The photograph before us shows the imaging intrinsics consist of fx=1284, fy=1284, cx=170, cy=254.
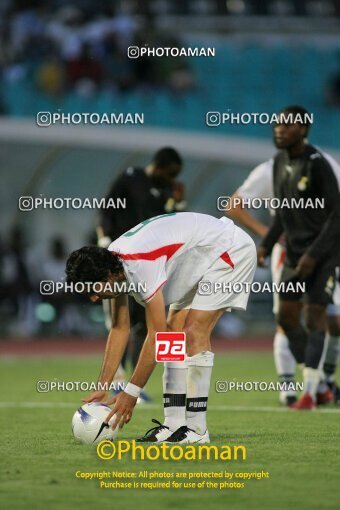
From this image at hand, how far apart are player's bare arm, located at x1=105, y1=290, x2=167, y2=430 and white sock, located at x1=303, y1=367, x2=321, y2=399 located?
9.15ft

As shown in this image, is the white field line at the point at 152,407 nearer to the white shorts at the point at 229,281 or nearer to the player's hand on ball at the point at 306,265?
the player's hand on ball at the point at 306,265

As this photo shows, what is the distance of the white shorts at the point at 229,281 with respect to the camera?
759 cm

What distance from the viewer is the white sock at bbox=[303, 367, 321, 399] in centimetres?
961

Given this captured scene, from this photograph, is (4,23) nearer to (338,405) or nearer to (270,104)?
(270,104)

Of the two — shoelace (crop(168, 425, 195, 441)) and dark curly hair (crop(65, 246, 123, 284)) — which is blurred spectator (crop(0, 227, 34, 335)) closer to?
shoelace (crop(168, 425, 195, 441))

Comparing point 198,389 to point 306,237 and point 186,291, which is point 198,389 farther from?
point 306,237

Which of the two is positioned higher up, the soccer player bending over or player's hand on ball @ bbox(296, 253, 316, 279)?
player's hand on ball @ bbox(296, 253, 316, 279)

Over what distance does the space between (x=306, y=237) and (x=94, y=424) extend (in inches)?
122

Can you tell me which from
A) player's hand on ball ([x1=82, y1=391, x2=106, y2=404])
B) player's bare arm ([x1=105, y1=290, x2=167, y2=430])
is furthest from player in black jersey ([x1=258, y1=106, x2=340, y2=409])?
player's bare arm ([x1=105, y1=290, x2=167, y2=430])

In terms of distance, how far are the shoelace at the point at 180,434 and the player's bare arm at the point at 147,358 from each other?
0.42 metres

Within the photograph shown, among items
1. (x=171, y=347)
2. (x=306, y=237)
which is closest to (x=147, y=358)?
(x=171, y=347)

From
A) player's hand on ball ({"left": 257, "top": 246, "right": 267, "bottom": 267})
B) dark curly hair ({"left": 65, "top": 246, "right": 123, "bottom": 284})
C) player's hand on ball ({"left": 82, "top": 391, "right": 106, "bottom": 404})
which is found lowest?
player's hand on ball ({"left": 82, "top": 391, "right": 106, "bottom": 404})

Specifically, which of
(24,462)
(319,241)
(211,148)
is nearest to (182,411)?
(24,462)

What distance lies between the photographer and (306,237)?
9.84 m
